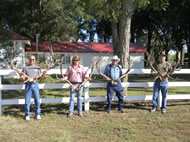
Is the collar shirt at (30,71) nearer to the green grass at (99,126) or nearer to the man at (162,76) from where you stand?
the green grass at (99,126)

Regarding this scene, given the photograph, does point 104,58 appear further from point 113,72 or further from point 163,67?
point 113,72

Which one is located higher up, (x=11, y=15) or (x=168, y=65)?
(x=11, y=15)

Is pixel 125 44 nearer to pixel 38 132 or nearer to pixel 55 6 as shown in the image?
pixel 38 132

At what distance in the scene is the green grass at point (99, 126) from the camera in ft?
14.4

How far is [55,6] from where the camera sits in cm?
2419

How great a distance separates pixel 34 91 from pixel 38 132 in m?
1.22

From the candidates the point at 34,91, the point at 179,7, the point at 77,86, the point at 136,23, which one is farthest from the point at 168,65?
the point at 136,23

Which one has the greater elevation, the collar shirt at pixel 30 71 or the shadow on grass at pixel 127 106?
the collar shirt at pixel 30 71

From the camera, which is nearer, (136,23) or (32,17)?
(32,17)

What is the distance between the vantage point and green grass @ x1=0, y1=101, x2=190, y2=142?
4.38m

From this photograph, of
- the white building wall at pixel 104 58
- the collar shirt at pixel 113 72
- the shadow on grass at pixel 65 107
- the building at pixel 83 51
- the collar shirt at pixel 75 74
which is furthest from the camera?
the white building wall at pixel 104 58

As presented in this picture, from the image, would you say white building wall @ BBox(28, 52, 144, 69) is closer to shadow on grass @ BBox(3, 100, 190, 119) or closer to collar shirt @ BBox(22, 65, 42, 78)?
shadow on grass @ BBox(3, 100, 190, 119)

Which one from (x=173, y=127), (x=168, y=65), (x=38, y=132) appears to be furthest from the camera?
(x=168, y=65)

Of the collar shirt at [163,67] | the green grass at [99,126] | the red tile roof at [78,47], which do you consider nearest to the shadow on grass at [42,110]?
the green grass at [99,126]
